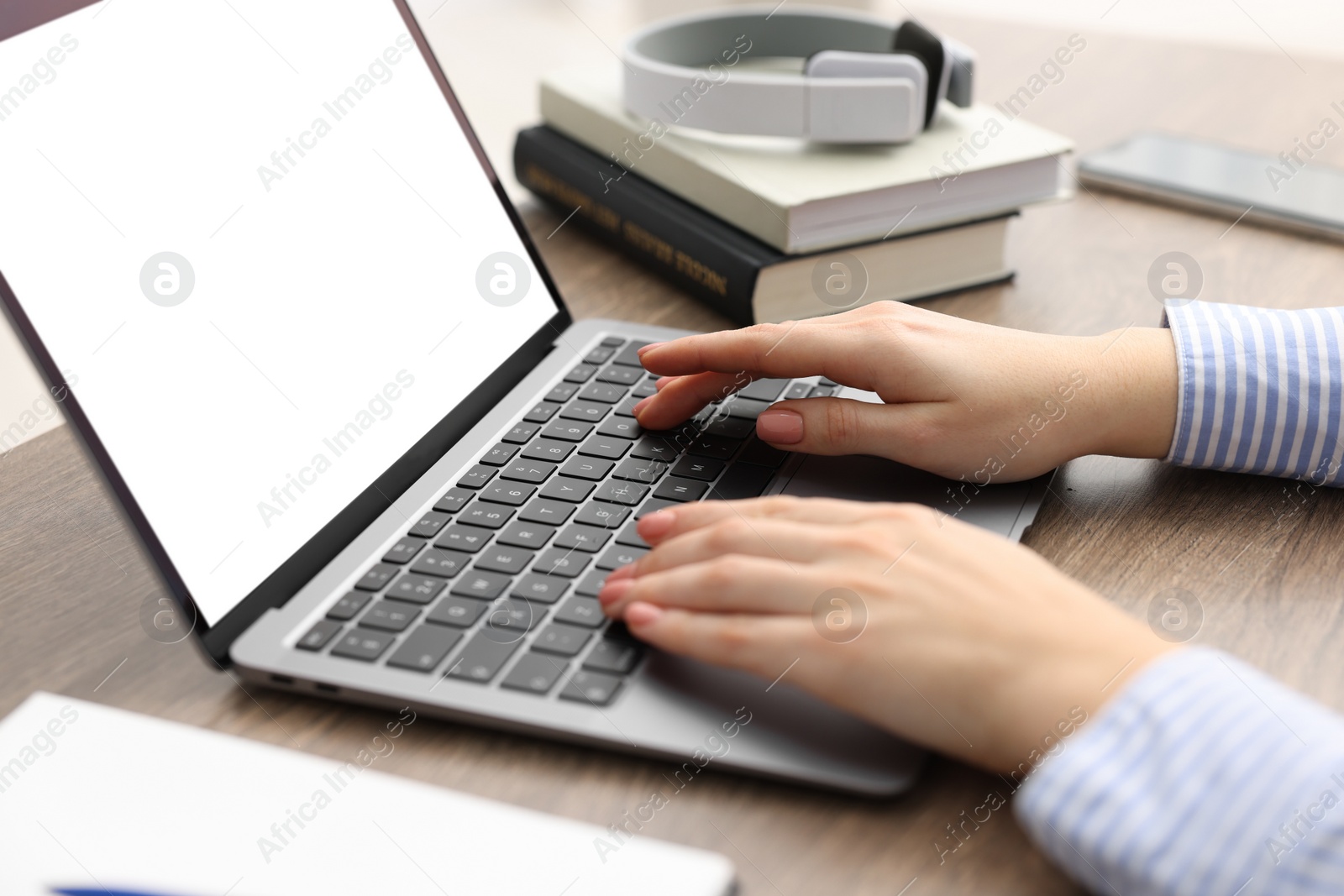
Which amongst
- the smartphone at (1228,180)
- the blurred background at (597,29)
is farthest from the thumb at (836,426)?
the blurred background at (597,29)

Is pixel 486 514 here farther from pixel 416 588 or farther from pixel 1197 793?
pixel 1197 793

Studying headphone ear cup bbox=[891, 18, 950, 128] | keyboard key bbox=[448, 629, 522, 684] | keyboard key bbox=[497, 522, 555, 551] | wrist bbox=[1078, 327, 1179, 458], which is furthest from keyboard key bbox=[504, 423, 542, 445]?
headphone ear cup bbox=[891, 18, 950, 128]

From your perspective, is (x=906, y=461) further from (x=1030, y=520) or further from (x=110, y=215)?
(x=110, y=215)

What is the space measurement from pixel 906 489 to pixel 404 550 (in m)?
0.31

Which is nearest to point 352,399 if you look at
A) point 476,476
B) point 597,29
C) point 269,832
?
point 476,476

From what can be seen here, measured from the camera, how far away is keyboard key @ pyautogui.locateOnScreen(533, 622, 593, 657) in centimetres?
56

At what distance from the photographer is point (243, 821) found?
501 mm

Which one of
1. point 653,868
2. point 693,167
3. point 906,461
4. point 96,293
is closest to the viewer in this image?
point 653,868

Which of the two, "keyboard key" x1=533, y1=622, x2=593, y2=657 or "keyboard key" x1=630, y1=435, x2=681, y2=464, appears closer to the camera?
"keyboard key" x1=533, y1=622, x2=593, y2=657

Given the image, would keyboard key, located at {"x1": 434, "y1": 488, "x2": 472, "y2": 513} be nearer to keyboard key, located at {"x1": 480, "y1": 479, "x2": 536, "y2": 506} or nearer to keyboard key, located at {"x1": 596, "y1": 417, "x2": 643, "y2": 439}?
keyboard key, located at {"x1": 480, "y1": 479, "x2": 536, "y2": 506}

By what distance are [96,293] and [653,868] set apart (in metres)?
0.41

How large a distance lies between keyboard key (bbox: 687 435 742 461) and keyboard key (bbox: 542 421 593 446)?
0.08 meters

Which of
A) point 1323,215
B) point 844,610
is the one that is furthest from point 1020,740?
point 1323,215

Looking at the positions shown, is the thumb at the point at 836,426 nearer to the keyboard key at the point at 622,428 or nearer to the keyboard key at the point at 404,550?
the keyboard key at the point at 622,428
